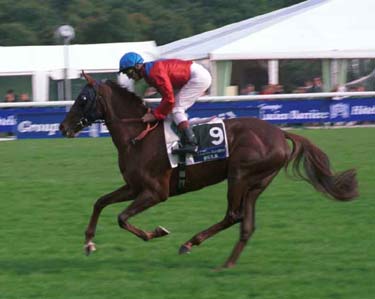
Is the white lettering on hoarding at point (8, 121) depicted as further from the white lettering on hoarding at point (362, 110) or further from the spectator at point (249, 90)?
the white lettering on hoarding at point (362, 110)

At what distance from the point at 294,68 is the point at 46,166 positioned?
34.4ft

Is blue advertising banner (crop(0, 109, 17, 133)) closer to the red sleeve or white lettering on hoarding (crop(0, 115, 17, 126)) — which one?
white lettering on hoarding (crop(0, 115, 17, 126))

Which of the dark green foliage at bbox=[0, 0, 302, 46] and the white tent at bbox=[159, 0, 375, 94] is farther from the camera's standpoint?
the dark green foliage at bbox=[0, 0, 302, 46]

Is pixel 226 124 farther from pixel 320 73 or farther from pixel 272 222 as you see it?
pixel 320 73

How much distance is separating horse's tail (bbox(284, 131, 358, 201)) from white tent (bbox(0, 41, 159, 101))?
49.6 feet

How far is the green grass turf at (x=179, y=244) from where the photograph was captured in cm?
610

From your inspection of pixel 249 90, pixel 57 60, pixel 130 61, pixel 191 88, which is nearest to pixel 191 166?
pixel 191 88

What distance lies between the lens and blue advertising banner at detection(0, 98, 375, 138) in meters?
17.6

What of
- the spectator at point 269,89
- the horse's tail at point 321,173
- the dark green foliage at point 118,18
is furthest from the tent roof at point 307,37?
the dark green foliage at point 118,18

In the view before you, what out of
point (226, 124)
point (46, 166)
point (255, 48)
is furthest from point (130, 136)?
point (255, 48)

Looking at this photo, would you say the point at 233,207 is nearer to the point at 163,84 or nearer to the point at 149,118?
the point at 149,118

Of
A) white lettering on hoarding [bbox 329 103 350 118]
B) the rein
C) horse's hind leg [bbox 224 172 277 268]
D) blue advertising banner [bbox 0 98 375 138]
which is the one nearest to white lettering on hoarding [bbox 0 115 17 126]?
blue advertising banner [bbox 0 98 375 138]

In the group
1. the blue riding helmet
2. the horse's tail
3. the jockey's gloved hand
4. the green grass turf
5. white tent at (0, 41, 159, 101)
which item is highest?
white tent at (0, 41, 159, 101)

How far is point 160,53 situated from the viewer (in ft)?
80.0
